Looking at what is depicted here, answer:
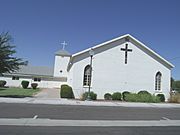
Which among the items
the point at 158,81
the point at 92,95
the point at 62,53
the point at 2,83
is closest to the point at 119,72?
the point at 92,95

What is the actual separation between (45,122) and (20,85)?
42629mm

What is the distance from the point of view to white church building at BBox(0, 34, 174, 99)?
29375 millimetres

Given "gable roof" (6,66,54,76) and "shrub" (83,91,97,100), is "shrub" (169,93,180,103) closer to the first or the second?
"shrub" (83,91,97,100)

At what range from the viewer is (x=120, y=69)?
30.5m

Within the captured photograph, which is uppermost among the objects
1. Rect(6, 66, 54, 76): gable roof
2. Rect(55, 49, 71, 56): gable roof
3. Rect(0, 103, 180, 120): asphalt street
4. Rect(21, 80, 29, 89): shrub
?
Rect(55, 49, 71, 56): gable roof

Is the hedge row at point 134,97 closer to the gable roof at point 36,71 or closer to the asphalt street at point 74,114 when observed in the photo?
the asphalt street at point 74,114

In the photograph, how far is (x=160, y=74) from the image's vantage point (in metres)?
32.0

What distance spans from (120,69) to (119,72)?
14.1 inches

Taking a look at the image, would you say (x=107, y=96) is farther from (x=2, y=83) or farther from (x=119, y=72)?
(x=2, y=83)

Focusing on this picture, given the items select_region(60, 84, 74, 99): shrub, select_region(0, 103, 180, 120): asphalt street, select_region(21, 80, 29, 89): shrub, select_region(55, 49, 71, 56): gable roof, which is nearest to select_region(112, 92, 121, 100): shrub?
select_region(60, 84, 74, 99): shrub
